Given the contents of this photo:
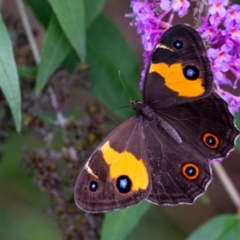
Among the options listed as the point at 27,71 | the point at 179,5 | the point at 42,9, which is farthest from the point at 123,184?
the point at 42,9

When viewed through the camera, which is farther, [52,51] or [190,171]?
[52,51]

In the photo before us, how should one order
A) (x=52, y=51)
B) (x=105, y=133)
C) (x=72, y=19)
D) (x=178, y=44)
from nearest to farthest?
1. (x=178, y=44)
2. (x=72, y=19)
3. (x=52, y=51)
4. (x=105, y=133)

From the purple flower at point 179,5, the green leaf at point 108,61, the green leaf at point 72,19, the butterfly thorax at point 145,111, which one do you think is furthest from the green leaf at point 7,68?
the green leaf at point 108,61

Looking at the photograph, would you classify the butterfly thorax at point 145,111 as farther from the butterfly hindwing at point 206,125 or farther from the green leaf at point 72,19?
the green leaf at point 72,19

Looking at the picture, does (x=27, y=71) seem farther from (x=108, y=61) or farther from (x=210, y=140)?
(x=210, y=140)

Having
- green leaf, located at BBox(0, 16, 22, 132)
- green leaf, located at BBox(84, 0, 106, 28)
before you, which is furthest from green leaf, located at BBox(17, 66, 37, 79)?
green leaf, located at BBox(0, 16, 22, 132)

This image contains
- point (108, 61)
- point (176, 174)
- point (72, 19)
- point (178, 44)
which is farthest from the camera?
point (108, 61)

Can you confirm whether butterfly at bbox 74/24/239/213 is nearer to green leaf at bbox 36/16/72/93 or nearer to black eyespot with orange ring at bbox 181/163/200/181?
black eyespot with orange ring at bbox 181/163/200/181

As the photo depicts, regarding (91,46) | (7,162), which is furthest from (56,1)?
(7,162)
